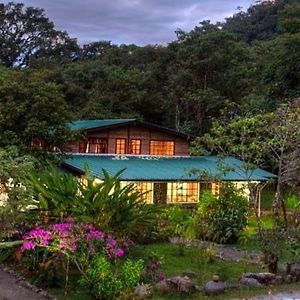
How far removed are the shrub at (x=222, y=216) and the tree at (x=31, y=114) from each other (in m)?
7.36

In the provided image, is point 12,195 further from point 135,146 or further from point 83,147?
point 135,146

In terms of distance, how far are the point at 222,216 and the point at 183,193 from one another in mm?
9831

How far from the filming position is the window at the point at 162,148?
95.9 feet

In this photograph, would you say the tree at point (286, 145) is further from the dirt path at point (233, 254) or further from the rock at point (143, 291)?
the rock at point (143, 291)

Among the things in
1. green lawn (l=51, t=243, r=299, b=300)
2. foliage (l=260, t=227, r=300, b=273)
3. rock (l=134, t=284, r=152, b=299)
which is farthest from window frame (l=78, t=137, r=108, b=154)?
rock (l=134, t=284, r=152, b=299)

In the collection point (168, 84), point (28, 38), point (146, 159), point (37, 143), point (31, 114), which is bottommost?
point (146, 159)

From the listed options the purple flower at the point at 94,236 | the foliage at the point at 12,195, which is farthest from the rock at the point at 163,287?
the foliage at the point at 12,195

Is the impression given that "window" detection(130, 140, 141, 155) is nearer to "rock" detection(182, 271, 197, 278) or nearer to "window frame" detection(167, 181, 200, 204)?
"window frame" detection(167, 181, 200, 204)

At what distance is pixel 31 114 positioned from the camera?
2055 centimetres

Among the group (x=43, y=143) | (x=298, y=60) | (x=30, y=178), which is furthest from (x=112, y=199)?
(x=298, y=60)

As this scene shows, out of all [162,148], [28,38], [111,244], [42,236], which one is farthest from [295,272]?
[28,38]

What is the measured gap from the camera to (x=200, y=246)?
15.7 metres

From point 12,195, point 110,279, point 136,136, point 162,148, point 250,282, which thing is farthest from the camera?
point 162,148

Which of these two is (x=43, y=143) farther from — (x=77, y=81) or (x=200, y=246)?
(x=77, y=81)
